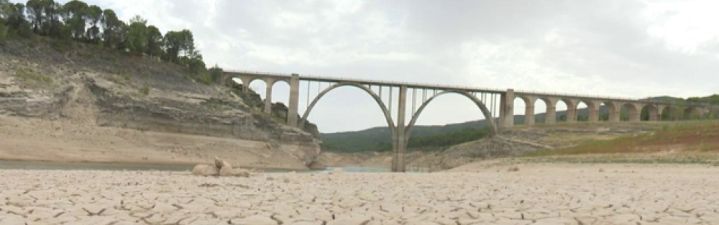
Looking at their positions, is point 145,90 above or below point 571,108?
below

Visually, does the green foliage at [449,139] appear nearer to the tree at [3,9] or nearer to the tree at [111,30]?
the tree at [111,30]

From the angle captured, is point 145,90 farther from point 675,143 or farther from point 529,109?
point 529,109

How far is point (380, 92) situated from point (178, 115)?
33962mm

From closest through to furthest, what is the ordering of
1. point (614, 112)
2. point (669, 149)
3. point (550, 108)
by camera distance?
point (669, 149) → point (550, 108) → point (614, 112)

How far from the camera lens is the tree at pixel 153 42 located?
244 ft

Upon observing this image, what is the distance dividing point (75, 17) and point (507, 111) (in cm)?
6081

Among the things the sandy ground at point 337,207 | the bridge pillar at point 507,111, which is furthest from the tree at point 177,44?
the sandy ground at point 337,207

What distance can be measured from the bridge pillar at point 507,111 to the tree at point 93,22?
57.7m

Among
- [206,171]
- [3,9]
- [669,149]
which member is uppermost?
[3,9]

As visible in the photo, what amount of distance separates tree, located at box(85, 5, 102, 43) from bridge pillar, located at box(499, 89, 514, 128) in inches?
2272

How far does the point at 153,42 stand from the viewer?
75.2 meters

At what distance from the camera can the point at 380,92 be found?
88.2 m

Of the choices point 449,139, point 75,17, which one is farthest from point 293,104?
point 449,139

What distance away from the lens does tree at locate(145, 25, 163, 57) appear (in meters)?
74.5
